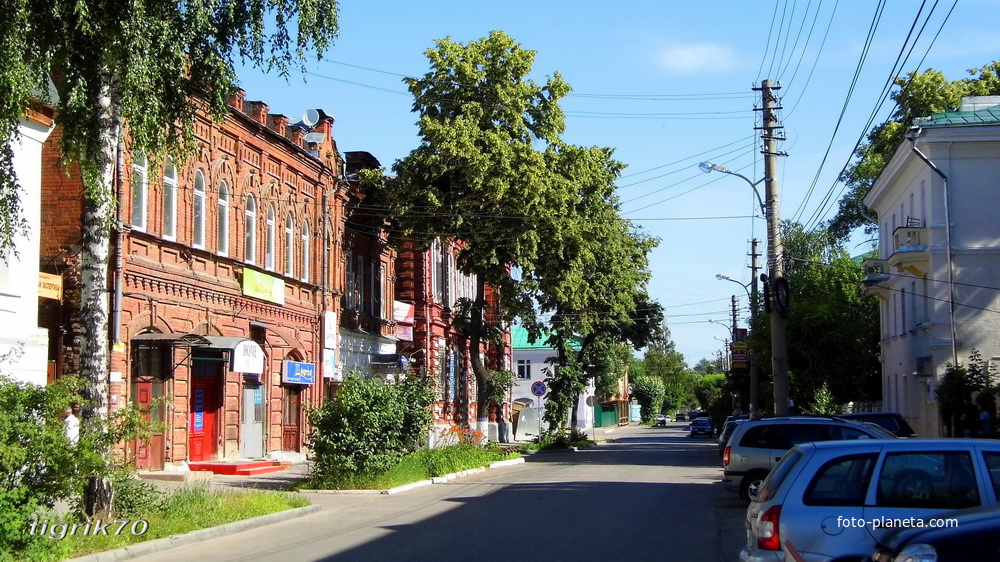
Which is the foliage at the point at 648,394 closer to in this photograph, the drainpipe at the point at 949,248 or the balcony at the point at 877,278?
the balcony at the point at 877,278

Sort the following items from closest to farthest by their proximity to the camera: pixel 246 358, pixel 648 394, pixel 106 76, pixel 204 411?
pixel 106 76, pixel 246 358, pixel 204 411, pixel 648 394

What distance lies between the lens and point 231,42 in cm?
1399

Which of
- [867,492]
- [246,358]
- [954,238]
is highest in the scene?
[954,238]

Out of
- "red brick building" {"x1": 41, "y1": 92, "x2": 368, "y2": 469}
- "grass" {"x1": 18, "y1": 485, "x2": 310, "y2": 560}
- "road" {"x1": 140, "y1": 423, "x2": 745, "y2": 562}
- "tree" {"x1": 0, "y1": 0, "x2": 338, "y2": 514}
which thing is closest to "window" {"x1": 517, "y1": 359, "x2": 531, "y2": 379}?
"red brick building" {"x1": 41, "y1": 92, "x2": 368, "y2": 469}

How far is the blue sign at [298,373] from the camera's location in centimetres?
3291

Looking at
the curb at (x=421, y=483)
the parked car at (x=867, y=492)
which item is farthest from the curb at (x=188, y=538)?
the parked car at (x=867, y=492)

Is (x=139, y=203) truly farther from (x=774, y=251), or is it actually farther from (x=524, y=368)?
(x=524, y=368)

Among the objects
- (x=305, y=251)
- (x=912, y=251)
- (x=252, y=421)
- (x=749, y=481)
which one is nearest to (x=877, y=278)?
(x=912, y=251)

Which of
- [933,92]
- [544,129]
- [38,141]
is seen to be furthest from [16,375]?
[933,92]

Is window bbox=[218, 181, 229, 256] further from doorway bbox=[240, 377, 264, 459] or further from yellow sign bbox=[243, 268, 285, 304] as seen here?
doorway bbox=[240, 377, 264, 459]

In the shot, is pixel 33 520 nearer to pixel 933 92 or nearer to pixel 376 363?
→ pixel 376 363

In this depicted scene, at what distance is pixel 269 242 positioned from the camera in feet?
106

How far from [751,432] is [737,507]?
1513 millimetres

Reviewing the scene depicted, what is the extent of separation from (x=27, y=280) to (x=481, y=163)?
19.3 metres
